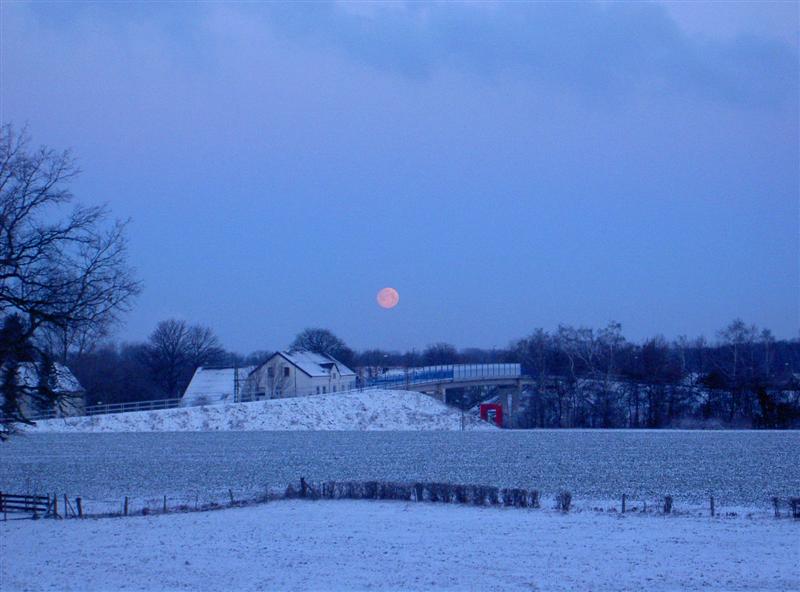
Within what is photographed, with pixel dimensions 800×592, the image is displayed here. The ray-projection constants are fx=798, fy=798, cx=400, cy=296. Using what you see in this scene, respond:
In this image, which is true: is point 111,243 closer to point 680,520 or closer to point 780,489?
point 680,520

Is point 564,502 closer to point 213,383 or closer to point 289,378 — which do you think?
point 289,378

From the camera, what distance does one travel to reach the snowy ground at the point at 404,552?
14.8 metres

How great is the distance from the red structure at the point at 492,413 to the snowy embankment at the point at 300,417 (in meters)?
3.08

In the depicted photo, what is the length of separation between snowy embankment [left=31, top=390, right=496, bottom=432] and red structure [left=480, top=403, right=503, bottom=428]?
3.08 metres

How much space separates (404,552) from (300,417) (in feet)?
171

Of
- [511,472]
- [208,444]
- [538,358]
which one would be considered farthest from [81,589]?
[538,358]

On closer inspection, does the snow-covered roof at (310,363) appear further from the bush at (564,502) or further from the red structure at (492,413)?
the bush at (564,502)

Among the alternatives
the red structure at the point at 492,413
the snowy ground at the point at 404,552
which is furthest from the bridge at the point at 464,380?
the snowy ground at the point at 404,552

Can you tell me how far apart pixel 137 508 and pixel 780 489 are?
70.2 feet

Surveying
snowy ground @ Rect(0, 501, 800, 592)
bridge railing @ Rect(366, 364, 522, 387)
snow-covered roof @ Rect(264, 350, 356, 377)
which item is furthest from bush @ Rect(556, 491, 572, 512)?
snow-covered roof @ Rect(264, 350, 356, 377)

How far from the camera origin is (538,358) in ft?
303

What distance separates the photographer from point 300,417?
226ft

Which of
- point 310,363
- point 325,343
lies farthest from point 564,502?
point 325,343

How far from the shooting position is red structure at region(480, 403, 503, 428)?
7544 centimetres
